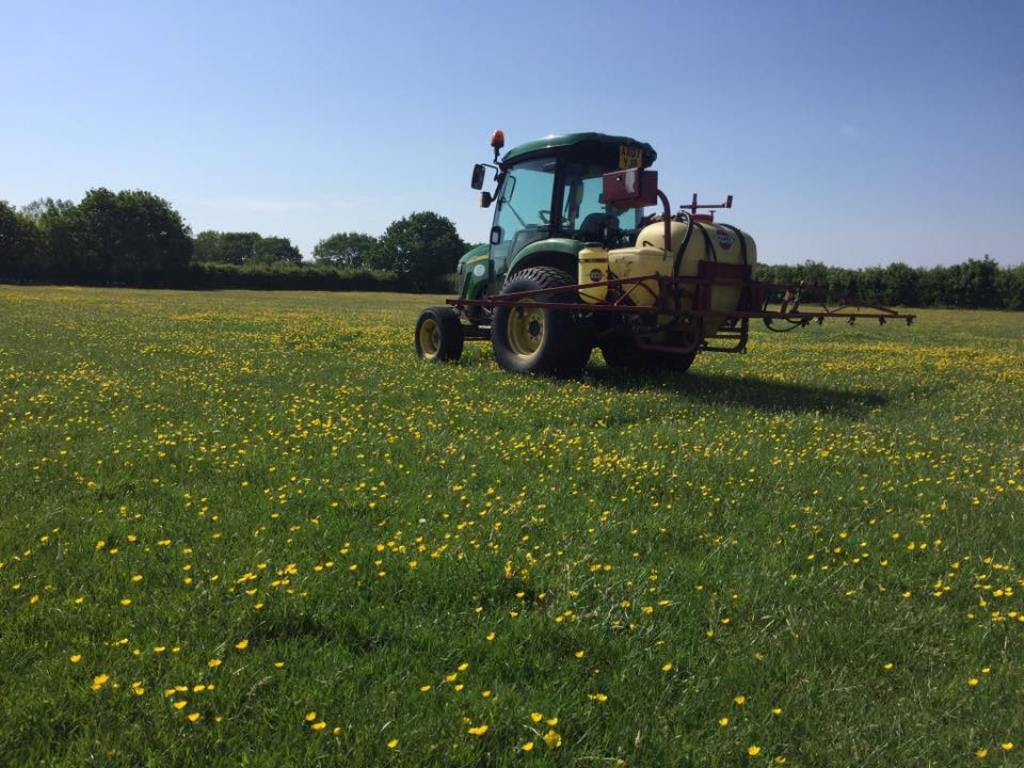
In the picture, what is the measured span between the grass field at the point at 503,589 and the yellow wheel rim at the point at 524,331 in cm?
289

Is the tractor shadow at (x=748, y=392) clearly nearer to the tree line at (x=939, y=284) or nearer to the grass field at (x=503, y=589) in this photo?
the grass field at (x=503, y=589)

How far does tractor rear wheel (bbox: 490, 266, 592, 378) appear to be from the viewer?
9.11 meters

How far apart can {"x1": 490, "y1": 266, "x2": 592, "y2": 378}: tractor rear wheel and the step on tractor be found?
0.02m

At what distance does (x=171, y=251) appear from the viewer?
7394 cm

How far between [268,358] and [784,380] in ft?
26.7

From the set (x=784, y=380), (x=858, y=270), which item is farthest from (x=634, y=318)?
(x=858, y=270)

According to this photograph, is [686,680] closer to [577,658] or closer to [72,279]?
[577,658]

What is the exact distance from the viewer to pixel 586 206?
9.87 meters

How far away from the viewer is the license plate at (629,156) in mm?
9438

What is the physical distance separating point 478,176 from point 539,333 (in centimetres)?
257

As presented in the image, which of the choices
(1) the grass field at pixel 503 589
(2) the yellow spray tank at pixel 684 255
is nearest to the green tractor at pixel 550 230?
(2) the yellow spray tank at pixel 684 255

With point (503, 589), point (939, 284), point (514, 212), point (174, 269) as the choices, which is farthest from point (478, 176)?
point (174, 269)

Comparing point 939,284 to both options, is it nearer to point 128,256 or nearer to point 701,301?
point 701,301

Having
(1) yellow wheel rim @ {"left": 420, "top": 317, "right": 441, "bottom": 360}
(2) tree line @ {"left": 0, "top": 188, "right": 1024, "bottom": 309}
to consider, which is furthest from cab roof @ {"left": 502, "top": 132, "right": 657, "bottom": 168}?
(2) tree line @ {"left": 0, "top": 188, "right": 1024, "bottom": 309}
